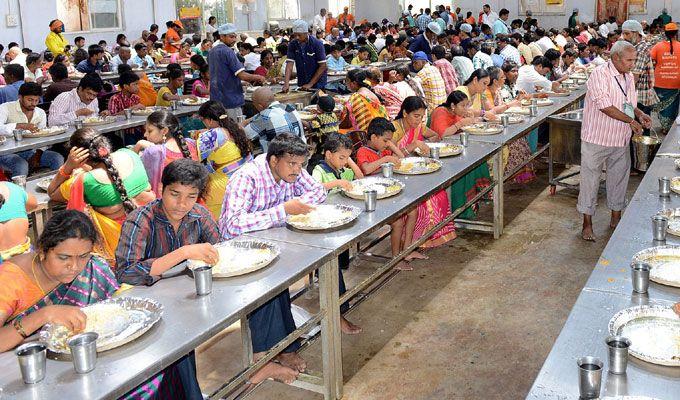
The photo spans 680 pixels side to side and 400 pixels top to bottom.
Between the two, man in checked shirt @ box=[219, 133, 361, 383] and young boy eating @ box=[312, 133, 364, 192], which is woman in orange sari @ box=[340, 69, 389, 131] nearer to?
young boy eating @ box=[312, 133, 364, 192]

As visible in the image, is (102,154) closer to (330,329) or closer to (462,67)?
(330,329)

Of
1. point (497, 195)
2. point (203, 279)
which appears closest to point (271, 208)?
point (203, 279)

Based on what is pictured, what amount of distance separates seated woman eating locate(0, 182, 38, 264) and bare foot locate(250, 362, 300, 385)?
1.24 metres

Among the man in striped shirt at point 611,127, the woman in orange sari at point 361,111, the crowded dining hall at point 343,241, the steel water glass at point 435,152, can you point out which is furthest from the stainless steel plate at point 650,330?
the woman in orange sari at point 361,111

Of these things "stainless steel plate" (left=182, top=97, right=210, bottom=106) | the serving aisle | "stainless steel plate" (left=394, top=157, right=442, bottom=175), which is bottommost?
the serving aisle

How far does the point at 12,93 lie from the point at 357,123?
11.1 ft

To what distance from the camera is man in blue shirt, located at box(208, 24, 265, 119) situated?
264 inches

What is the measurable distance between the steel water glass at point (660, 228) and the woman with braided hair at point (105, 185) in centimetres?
240

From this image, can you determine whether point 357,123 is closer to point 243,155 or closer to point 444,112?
point 444,112

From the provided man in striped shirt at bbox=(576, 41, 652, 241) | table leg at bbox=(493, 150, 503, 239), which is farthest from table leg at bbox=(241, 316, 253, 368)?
man in striped shirt at bbox=(576, 41, 652, 241)

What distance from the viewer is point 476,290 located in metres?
4.22

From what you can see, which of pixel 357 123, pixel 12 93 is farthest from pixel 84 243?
pixel 12 93

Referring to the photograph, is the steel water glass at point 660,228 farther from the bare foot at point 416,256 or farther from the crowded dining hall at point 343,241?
the bare foot at point 416,256

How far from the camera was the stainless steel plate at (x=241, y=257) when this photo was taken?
8.30 feet
